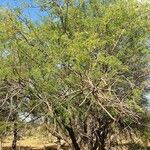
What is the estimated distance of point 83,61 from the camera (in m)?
17.5

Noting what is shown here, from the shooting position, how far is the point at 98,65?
18.3 meters

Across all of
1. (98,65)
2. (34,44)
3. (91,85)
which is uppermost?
(34,44)

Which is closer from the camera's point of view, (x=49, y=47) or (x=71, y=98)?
(x=71, y=98)

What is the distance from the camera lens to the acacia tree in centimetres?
1766

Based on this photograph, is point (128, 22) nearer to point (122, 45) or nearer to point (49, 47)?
point (122, 45)

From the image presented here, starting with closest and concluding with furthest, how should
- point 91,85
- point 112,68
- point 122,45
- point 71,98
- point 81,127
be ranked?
point 91,85 → point 71,98 → point 112,68 → point 122,45 → point 81,127

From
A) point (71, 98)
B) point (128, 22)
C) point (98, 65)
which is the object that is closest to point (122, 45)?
point (128, 22)

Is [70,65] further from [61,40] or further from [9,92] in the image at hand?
[9,92]

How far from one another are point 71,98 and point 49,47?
7.96ft

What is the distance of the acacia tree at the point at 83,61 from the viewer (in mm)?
17656

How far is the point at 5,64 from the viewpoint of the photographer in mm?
18969

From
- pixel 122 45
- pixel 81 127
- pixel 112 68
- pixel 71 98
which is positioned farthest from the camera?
pixel 81 127

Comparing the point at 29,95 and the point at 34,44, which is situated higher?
the point at 34,44

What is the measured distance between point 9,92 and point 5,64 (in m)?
1.17
